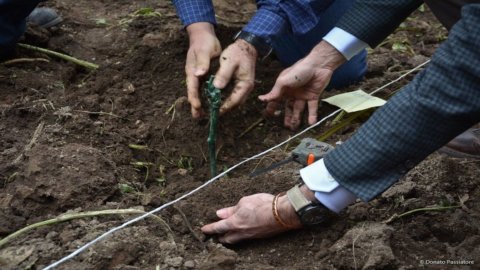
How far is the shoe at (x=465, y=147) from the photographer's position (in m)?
2.45

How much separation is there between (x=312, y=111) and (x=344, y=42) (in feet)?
1.02

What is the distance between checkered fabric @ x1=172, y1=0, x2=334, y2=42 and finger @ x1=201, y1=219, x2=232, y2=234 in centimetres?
82

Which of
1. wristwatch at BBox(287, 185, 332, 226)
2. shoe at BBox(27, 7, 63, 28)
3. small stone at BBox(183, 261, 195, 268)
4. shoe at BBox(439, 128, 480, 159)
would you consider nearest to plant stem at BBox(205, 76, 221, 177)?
wristwatch at BBox(287, 185, 332, 226)

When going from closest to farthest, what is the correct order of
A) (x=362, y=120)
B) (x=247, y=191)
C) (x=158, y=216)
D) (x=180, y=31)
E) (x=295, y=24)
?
1. (x=158, y=216)
2. (x=247, y=191)
3. (x=295, y=24)
4. (x=362, y=120)
5. (x=180, y=31)

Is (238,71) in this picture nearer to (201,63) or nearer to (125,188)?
(201,63)

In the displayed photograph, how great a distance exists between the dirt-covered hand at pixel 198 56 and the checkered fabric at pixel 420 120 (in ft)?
2.30

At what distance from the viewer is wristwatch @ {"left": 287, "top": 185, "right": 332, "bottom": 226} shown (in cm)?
185

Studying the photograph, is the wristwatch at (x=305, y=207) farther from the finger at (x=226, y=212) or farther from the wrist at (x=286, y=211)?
the finger at (x=226, y=212)

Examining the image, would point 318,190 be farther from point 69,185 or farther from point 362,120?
point 362,120

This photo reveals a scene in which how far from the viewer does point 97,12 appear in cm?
365

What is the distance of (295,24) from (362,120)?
0.52m

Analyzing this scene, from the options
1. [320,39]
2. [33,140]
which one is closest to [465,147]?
[320,39]

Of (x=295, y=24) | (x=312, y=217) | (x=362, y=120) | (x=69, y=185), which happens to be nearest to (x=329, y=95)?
(x=362, y=120)

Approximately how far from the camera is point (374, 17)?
7.73 feet
